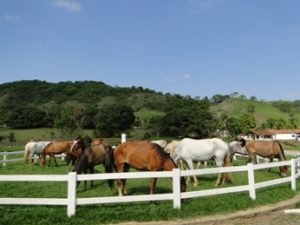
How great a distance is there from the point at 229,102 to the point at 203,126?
7702cm

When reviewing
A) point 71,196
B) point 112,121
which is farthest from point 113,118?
point 71,196

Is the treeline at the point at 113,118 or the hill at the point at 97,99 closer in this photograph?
the treeline at the point at 113,118

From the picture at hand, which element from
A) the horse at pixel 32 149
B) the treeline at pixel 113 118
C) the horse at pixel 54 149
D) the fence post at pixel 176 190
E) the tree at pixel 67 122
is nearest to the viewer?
the fence post at pixel 176 190

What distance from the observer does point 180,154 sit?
13.3 meters

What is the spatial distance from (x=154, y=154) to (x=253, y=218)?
2855mm

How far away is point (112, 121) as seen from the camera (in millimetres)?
91875

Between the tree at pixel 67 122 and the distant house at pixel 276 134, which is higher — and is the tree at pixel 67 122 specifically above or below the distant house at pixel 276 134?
above

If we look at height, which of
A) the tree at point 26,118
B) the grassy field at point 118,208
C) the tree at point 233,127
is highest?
the tree at point 26,118

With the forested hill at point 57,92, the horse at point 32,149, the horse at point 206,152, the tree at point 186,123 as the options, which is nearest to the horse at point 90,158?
the horse at point 206,152

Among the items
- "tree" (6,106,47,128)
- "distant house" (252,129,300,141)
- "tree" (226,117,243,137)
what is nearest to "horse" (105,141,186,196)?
"tree" (226,117,243,137)

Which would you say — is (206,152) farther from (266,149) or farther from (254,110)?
(254,110)

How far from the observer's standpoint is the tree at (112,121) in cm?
9044

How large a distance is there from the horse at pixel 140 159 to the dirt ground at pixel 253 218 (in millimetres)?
1638

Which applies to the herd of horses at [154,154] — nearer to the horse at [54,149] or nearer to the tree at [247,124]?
the horse at [54,149]
